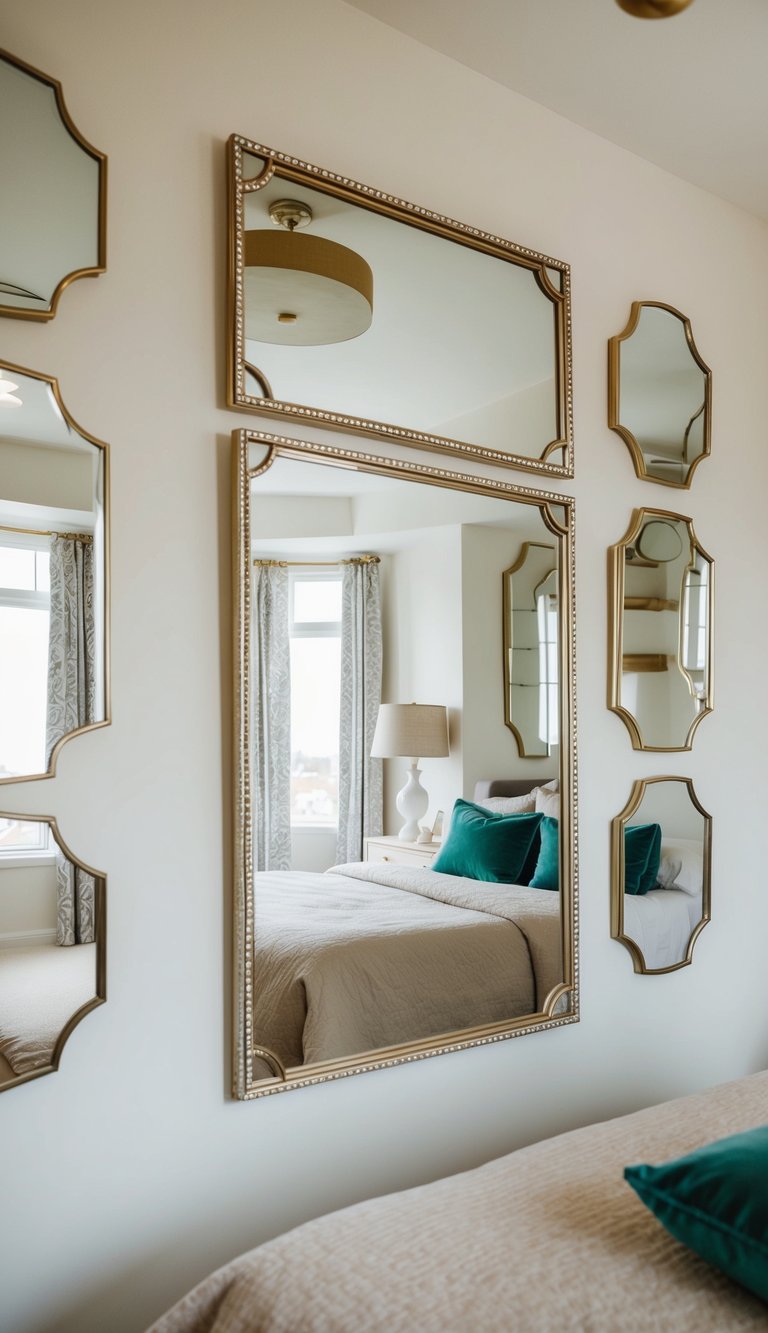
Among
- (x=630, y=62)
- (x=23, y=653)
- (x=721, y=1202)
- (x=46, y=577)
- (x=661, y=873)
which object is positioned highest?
(x=630, y=62)

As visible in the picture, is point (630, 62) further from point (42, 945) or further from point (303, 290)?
point (42, 945)

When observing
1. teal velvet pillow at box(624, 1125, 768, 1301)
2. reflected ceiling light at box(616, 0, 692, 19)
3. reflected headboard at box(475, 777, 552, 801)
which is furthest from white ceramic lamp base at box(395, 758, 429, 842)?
reflected ceiling light at box(616, 0, 692, 19)

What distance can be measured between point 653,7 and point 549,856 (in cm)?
163

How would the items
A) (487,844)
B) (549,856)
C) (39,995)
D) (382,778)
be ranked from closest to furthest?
(39,995) → (382,778) → (487,844) → (549,856)

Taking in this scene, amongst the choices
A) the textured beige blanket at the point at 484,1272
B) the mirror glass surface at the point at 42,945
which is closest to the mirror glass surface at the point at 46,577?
the mirror glass surface at the point at 42,945

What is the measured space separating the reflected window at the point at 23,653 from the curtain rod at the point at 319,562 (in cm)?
41

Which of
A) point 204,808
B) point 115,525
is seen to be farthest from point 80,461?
point 204,808

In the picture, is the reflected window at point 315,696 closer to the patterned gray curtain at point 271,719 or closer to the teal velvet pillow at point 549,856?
the patterned gray curtain at point 271,719

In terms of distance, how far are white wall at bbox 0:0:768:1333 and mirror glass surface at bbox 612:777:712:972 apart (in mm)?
174

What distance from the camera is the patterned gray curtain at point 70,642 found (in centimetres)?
155

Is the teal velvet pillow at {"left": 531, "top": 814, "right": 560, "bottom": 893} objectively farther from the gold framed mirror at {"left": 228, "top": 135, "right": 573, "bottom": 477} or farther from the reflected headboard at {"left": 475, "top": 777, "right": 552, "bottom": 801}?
the gold framed mirror at {"left": 228, "top": 135, "right": 573, "bottom": 477}

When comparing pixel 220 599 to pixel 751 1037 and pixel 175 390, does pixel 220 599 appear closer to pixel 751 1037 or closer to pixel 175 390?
pixel 175 390

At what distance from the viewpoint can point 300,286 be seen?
186 centimetres

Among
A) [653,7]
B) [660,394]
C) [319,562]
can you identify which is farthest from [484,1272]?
[660,394]
